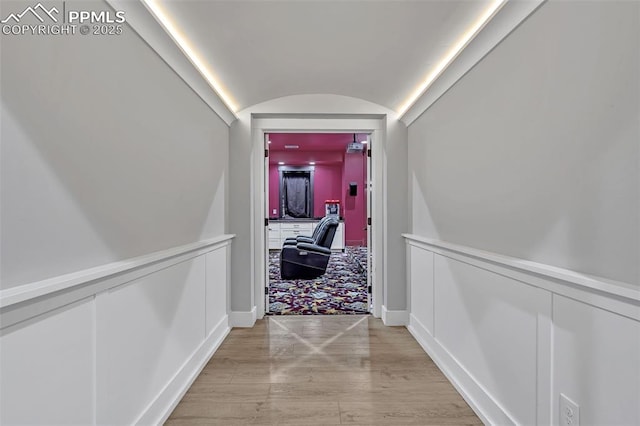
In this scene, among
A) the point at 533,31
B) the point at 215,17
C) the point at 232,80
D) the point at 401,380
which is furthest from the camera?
the point at 232,80

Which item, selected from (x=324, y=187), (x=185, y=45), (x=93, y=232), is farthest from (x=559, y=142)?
(x=324, y=187)

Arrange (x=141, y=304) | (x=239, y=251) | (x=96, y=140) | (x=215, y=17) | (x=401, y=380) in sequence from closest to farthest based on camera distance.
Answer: (x=96, y=140) → (x=141, y=304) → (x=215, y=17) → (x=401, y=380) → (x=239, y=251)

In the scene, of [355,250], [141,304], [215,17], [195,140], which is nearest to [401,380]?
[141,304]

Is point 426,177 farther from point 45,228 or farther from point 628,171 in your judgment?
point 45,228

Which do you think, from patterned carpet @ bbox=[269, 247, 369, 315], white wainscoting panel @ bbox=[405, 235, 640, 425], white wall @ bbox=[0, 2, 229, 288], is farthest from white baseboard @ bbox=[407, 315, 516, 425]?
white wall @ bbox=[0, 2, 229, 288]

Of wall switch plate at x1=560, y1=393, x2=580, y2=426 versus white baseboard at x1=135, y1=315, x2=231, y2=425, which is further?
white baseboard at x1=135, y1=315, x2=231, y2=425

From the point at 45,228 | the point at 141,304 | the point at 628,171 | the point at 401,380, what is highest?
the point at 628,171

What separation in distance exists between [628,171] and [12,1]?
6.05 feet

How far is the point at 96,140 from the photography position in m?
1.12

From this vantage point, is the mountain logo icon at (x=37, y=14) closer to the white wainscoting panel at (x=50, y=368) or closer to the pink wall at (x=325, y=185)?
the white wainscoting panel at (x=50, y=368)

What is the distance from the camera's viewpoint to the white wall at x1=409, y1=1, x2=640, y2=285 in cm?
91

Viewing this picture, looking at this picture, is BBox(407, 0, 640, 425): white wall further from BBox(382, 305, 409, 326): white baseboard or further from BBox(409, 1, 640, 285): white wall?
Result: BBox(382, 305, 409, 326): white baseboard

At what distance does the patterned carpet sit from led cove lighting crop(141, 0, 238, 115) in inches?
89.9

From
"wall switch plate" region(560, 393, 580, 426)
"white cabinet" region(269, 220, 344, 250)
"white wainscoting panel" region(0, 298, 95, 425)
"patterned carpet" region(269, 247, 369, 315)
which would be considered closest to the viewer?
"white wainscoting panel" region(0, 298, 95, 425)
